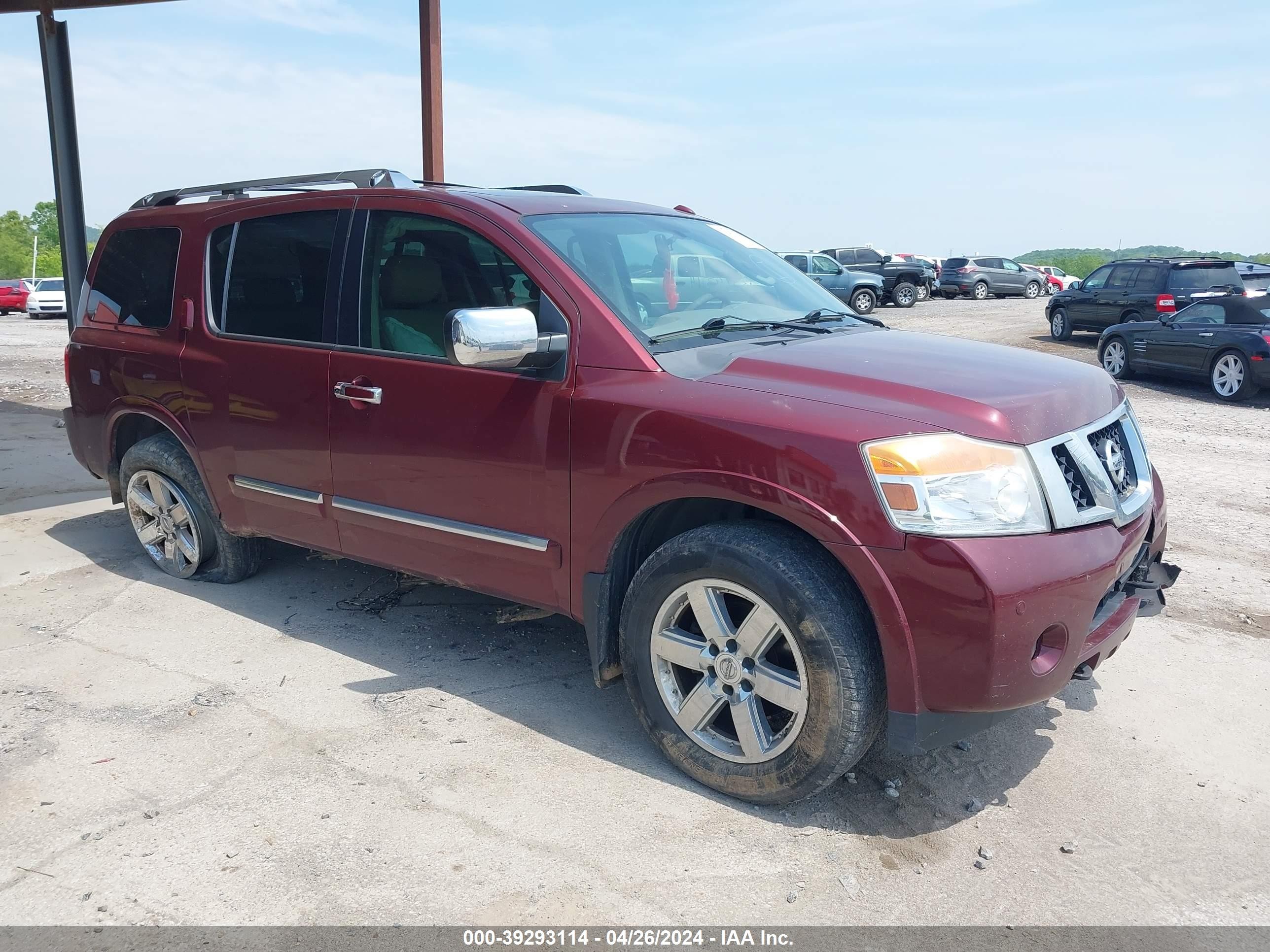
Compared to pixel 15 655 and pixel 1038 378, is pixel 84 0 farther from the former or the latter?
pixel 1038 378

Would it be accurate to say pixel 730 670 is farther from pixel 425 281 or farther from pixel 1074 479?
pixel 425 281

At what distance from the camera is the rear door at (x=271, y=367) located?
4148 millimetres

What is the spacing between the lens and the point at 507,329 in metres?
3.22

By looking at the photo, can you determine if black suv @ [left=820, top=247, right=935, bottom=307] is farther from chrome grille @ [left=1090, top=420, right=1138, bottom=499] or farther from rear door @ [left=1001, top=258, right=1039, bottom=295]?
chrome grille @ [left=1090, top=420, right=1138, bottom=499]

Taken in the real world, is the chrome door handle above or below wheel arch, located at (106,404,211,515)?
above

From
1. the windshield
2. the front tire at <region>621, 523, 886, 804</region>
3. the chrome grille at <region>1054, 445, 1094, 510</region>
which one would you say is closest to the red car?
the windshield

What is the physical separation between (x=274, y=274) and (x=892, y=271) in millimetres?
27882

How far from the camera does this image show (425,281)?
12.7 ft

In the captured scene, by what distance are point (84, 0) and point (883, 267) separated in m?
24.6

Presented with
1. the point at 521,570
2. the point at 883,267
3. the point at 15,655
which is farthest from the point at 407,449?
the point at 883,267

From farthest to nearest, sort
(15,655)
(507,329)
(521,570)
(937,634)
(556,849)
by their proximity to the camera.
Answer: (15,655)
(521,570)
(507,329)
(556,849)
(937,634)

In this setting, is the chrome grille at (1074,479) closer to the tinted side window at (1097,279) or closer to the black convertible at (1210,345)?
the black convertible at (1210,345)

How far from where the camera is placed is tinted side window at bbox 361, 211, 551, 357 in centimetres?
366

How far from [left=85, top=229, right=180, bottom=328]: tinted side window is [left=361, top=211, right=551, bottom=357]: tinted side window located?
1.44m
